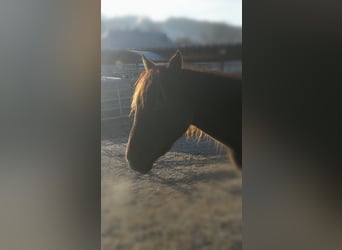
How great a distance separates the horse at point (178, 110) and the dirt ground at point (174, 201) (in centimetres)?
6

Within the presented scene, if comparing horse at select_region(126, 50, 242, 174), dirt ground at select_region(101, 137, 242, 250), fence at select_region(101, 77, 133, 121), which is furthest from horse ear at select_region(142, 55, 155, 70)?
dirt ground at select_region(101, 137, 242, 250)

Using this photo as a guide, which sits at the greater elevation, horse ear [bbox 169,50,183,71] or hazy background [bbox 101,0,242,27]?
hazy background [bbox 101,0,242,27]

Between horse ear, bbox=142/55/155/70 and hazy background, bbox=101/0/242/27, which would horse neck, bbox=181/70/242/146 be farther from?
hazy background, bbox=101/0/242/27

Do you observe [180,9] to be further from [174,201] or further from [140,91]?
[174,201]

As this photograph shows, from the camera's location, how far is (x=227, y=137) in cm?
198

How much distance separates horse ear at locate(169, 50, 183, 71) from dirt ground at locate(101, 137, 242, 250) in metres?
0.38

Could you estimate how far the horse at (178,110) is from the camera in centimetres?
195

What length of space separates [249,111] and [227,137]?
0.17 m

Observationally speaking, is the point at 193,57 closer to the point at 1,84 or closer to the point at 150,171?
the point at 150,171

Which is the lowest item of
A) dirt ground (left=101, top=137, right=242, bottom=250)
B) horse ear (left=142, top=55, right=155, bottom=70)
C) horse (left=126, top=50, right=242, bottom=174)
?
dirt ground (left=101, top=137, right=242, bottom=250)

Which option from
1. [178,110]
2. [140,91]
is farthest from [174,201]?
[140,91]

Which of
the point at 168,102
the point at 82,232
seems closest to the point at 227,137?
Result: the point at 168,102

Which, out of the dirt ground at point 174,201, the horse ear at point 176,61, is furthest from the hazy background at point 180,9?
the dirt ground at point 174,201

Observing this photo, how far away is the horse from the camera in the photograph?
76.8 inches
